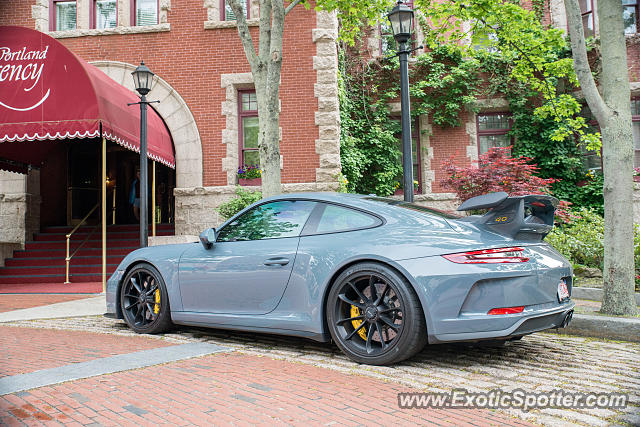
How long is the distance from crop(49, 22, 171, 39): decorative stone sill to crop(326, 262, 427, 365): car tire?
11.4 metres

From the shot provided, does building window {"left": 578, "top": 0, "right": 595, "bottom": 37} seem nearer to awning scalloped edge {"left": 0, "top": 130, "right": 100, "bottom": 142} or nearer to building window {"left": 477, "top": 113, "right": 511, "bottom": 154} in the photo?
building window {"left": 477, "top": 113, "right": 511, "bottom": 154}

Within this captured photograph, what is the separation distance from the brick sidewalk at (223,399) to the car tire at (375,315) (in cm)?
31

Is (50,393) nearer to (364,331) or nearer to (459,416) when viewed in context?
(364,331)

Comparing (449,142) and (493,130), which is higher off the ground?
(493,130)

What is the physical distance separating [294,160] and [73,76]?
16.9 ft

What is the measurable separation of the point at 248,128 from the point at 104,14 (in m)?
5.26

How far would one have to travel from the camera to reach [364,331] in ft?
12.7

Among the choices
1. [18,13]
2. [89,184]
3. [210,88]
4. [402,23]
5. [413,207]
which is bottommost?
[413,207]

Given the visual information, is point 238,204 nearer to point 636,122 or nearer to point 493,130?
point 493,130

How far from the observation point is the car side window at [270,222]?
446 cm

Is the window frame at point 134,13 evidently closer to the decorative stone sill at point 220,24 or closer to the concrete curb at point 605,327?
the decorative stone sill at point 220,24

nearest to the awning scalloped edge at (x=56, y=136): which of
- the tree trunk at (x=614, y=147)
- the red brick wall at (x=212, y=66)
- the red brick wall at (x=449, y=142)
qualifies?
the red brick wall at (x=212, y=66)

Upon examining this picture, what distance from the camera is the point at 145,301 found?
5266mm

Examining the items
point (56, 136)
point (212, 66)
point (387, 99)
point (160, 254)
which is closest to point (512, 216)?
point (160, 254)
